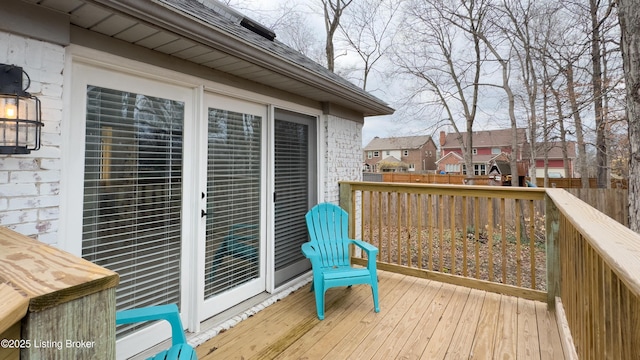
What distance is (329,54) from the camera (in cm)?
1012

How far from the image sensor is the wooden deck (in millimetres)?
2102

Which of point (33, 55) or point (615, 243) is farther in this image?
point (33, 55)

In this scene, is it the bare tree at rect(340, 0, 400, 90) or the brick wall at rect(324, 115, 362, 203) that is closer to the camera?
the brick wall at rect(324, 115, 362, 203)

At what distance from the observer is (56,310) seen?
70 cm

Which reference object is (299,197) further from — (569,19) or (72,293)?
(569,19)

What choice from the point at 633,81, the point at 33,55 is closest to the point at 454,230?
the point at 633,81

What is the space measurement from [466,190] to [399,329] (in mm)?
1564

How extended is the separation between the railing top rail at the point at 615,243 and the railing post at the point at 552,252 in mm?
1274

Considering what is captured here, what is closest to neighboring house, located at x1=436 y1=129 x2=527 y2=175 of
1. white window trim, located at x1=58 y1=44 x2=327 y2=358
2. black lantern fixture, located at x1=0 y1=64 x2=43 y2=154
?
white window trim, located at x1=58 y1=44 x2=327 y2=358

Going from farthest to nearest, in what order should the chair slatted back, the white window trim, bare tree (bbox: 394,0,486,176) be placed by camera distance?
bare tree (bbox: 394,0,486,176)
the chair slatted back
the white window trim

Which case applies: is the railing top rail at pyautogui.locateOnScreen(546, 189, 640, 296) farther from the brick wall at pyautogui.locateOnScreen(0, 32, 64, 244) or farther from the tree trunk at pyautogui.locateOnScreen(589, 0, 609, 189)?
the tree trunk at pyautogui.locateOnScreen(589, 0, 609, 189)

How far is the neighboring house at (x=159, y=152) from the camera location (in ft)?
5.23

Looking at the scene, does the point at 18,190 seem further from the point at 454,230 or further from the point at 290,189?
the point at 454,230

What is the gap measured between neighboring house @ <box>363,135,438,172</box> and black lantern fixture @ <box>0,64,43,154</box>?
31.6m
